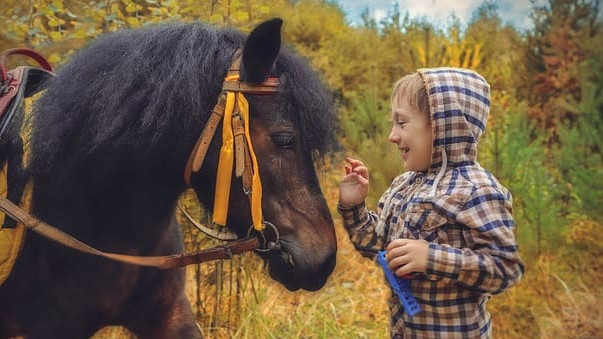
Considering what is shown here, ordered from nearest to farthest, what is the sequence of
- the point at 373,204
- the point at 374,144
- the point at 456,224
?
the point at 456,224, the point at 373,204, the point at 374,144

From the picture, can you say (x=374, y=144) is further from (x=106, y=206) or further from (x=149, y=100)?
(x=149, y=100)

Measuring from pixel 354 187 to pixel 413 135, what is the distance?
31 centimetres

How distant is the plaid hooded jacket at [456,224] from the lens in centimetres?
168

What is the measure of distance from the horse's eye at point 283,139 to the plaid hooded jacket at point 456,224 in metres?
0.39

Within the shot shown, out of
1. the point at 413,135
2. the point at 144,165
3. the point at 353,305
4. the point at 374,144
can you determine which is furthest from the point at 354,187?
the point at 374,144

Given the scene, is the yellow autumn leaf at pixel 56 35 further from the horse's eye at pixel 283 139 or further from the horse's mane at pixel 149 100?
the horse's eye at pixel 283 139

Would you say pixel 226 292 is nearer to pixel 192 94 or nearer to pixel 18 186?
pixel 18 186

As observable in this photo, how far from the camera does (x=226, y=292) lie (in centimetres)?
385

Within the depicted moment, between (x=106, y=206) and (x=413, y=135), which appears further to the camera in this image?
(x=106, y=206)

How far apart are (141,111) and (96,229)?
0.47 metres

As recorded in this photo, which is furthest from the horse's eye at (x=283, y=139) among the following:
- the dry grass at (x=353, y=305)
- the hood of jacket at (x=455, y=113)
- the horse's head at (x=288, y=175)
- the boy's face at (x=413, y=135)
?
the dry grass at (x=353, y=305)

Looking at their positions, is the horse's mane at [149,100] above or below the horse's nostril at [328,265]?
above

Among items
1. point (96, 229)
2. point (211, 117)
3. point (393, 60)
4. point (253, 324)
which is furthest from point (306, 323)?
point (393, 60)

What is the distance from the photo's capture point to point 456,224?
178 centimetres
